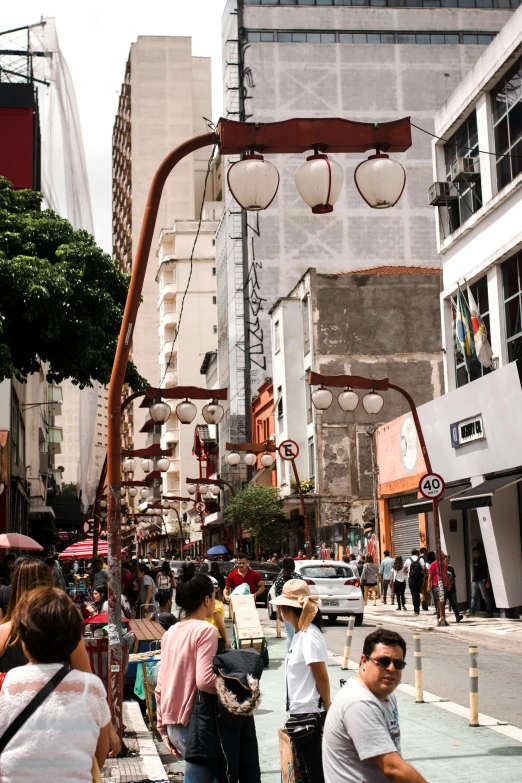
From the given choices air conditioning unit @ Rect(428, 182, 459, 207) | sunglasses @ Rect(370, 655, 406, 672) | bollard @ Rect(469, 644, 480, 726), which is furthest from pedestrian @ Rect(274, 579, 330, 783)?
air conditioning unit @ Rect(428, 182, 459, 207)

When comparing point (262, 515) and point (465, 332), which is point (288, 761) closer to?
point (465, 332)

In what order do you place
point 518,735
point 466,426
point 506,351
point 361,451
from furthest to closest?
point 361,451 → point 466,426 → point 506,351 → point 518,735

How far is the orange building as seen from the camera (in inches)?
2283

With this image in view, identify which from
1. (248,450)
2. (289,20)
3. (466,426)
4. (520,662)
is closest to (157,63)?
(289,20)

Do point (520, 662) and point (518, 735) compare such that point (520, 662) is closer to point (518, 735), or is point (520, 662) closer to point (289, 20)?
point (518, 735)

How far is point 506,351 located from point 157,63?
93.2 metres

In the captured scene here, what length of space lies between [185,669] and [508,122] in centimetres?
2238

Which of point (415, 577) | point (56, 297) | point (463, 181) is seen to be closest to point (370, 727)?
point (56, 297)

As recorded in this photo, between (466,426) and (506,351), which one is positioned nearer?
(506,351)

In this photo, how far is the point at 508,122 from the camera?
26.0m

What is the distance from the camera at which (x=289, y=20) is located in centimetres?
6259

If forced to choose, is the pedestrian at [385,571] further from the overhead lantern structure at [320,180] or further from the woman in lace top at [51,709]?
the woman in lace top at [51,709]

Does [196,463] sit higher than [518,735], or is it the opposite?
[196,463]

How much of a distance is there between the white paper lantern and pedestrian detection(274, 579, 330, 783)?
2.89 meters
